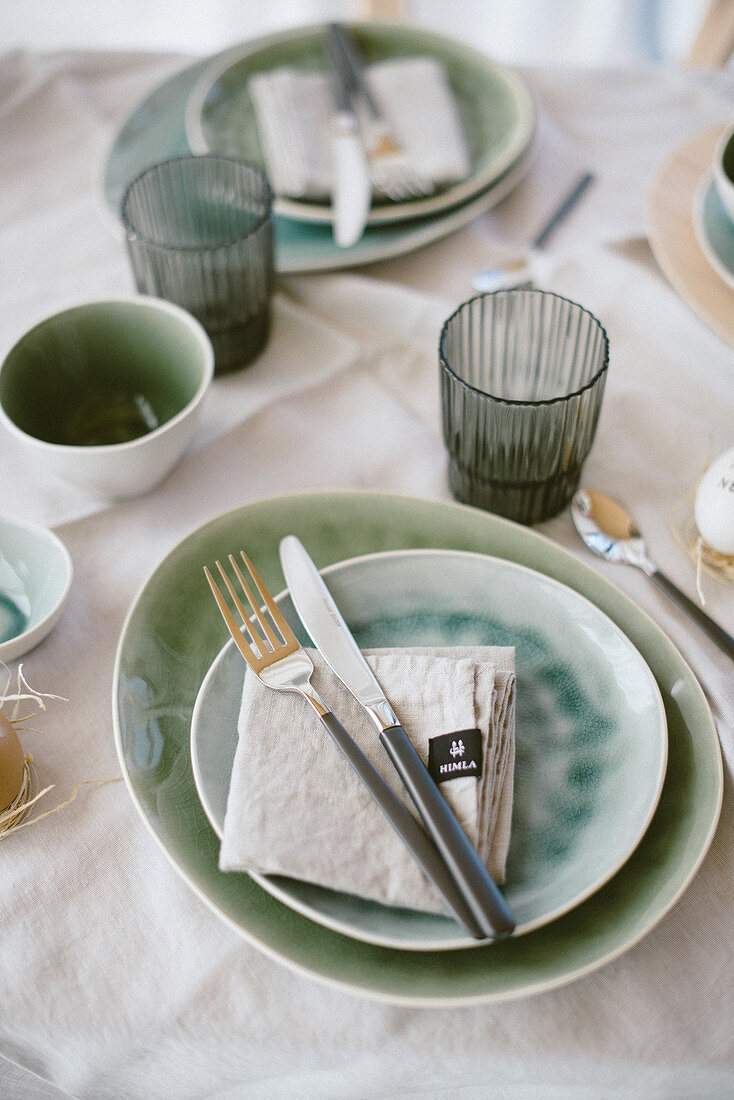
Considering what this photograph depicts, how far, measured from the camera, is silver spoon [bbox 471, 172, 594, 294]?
2.45 feet

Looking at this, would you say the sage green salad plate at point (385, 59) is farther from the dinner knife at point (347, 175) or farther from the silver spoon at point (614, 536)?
the silver spoon at point (614, 536)

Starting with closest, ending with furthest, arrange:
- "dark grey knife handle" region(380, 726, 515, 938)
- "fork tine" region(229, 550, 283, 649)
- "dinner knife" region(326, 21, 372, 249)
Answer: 1. "dark grey knife handle" region(380, 726, 515, 938)
2. "fork tine" region(229, 550, 283, 649)
3. "dinner knife" region(326, 21, 372, 249)

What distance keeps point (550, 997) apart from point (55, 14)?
217 cm

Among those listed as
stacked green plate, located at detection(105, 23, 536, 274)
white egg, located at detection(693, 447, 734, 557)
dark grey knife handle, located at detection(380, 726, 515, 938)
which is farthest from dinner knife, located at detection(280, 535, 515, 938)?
stacked green plate, located at detection(105, 23, 536, 274)

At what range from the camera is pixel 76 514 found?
0.61 metres

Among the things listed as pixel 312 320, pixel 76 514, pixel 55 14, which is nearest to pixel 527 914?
pixel 76 514

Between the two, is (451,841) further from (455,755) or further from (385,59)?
(385,59)

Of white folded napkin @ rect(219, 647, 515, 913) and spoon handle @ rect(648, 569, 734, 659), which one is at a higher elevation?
white folded napkin @ rect(219, 647, 515, 913)

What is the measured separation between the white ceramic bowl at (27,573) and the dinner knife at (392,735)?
0.47 ft

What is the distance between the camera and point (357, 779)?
422 mm

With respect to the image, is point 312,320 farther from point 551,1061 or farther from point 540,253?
point 551,1061

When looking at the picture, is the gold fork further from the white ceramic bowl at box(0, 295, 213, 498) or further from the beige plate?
the beige plate

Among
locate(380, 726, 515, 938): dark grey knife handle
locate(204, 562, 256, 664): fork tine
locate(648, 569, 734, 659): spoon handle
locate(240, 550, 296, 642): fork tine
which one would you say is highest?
locate(204, 562, 256, 664): fork tine

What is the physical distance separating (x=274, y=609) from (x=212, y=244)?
36cm
